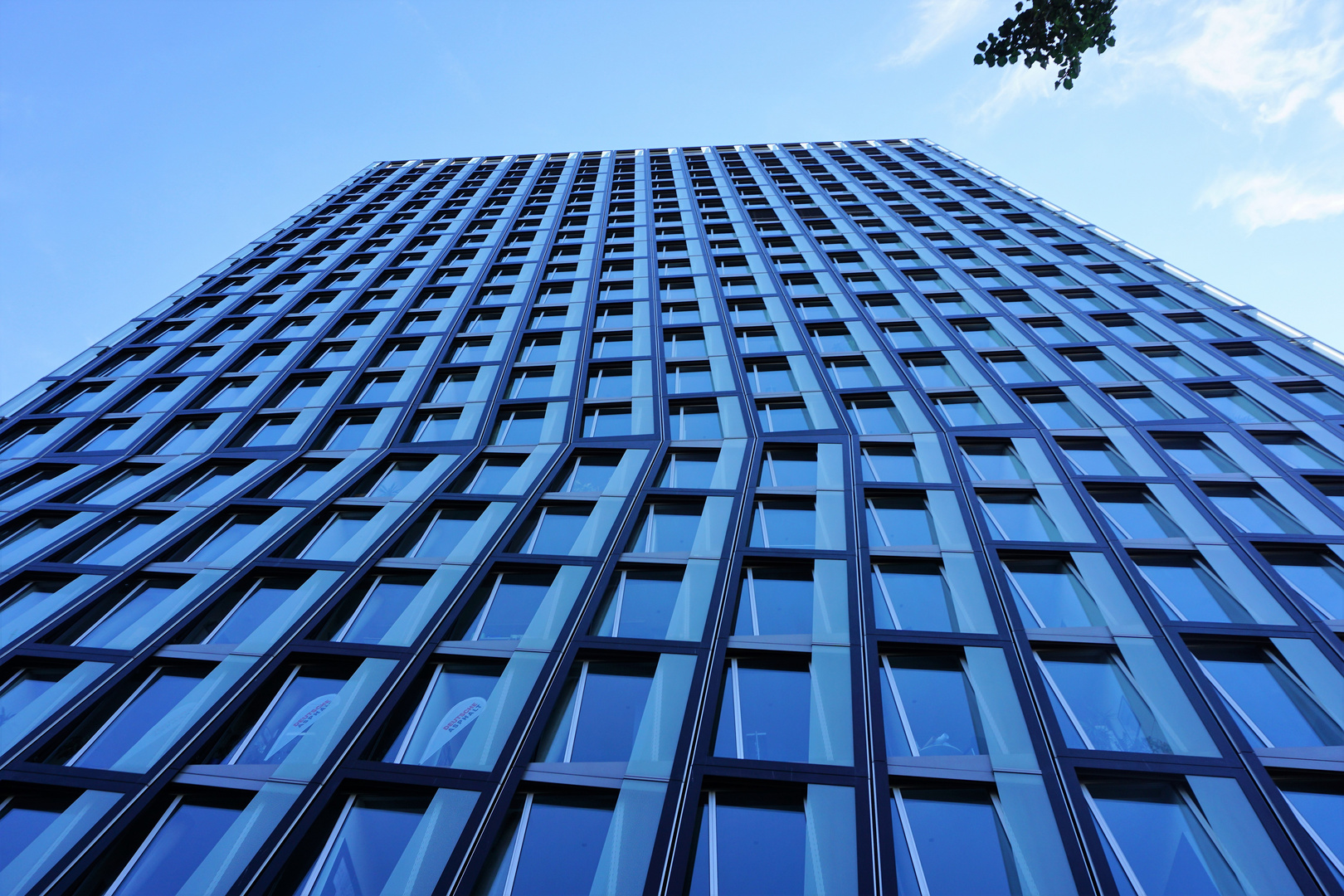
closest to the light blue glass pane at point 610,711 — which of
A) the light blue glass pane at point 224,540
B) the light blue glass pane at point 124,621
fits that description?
the light blue glass pane at point 124,621

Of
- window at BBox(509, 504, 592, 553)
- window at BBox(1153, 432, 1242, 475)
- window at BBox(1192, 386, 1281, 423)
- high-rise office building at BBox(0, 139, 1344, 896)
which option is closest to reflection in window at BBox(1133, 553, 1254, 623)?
high-rise office building at BBox(0, 139, 1344, 896)

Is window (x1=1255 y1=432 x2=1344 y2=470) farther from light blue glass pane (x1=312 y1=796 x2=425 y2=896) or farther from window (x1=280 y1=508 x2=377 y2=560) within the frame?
window (x1=280 y1=508 x2=377 y2=560)

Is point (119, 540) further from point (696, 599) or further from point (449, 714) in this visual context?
point (696, 599)

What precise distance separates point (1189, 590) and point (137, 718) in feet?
61.5

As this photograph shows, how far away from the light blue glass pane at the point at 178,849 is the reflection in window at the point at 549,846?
394 cm

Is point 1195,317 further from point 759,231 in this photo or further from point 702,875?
point 702,875

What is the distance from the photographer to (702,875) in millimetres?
9414

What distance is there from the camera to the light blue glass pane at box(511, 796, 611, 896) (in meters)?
9.34

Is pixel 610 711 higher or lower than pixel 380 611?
lower

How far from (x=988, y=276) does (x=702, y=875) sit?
27244 mm

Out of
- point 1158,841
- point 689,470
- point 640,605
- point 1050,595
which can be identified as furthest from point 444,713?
point 1050,595

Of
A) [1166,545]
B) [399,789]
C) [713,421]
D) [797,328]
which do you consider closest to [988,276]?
[797,328]

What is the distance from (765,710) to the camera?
11.7m

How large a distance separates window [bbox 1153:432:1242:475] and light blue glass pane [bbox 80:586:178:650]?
910 inches
